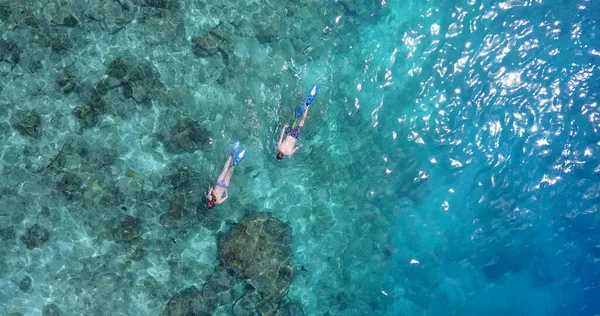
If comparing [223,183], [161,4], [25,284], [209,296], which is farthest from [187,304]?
[161,4]

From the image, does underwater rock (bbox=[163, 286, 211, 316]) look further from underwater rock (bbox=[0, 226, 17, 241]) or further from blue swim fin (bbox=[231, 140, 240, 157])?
underwater rock (bbox=[0, 226, 17, 241])

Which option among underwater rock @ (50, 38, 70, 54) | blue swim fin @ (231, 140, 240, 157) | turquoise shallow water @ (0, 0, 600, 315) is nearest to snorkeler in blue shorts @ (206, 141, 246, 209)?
blue swim fin @ (231, 140, 240, 157)

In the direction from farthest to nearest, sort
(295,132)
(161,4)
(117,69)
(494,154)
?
(494,154), (295,132), (161,4), (117,69)

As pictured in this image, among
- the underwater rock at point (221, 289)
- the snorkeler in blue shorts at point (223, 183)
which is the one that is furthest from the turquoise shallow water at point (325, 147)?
the snorkeler in blue shorts at point (223, 183)

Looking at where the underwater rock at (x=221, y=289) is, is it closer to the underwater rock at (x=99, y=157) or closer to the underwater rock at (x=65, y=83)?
the underwater rock at (x=99, y=157)

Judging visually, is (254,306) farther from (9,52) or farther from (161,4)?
(9,52)

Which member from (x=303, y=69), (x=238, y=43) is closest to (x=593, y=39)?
(x=303, y=69)
